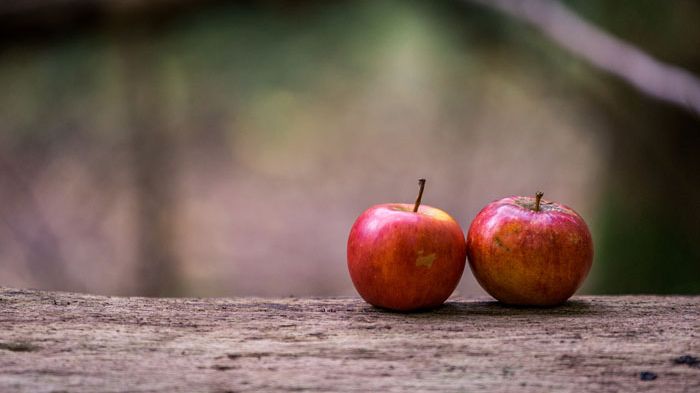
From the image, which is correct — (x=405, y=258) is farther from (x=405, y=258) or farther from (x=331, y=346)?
(x=331, y=346)

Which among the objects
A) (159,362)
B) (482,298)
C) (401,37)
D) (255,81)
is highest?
(401,37)

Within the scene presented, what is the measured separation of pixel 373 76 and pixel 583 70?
1156mm

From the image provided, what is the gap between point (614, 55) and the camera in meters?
2.67

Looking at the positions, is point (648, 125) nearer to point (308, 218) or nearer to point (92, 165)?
point (308, 218)

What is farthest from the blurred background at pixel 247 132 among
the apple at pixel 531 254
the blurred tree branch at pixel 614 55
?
the apple at pixel 531 254

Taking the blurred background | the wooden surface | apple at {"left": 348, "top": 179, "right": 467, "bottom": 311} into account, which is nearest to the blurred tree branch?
the blurred background

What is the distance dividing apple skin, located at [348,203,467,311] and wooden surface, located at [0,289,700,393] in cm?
4

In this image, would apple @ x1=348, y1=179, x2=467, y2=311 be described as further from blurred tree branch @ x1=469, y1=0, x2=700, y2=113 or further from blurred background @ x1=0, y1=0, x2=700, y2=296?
blurred background @ x1=0, y1=0, x2=700, y2=296

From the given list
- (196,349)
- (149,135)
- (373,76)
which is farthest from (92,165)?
(196,349)

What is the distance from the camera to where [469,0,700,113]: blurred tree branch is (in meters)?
2.32

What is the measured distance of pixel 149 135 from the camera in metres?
4.00

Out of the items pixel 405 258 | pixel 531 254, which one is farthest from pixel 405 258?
pixel 531 254

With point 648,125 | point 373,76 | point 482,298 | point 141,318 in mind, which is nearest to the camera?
point 141,318

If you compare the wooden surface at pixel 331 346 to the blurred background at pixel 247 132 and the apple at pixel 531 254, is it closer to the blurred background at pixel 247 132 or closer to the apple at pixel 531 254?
the apple at pixel 531 254
